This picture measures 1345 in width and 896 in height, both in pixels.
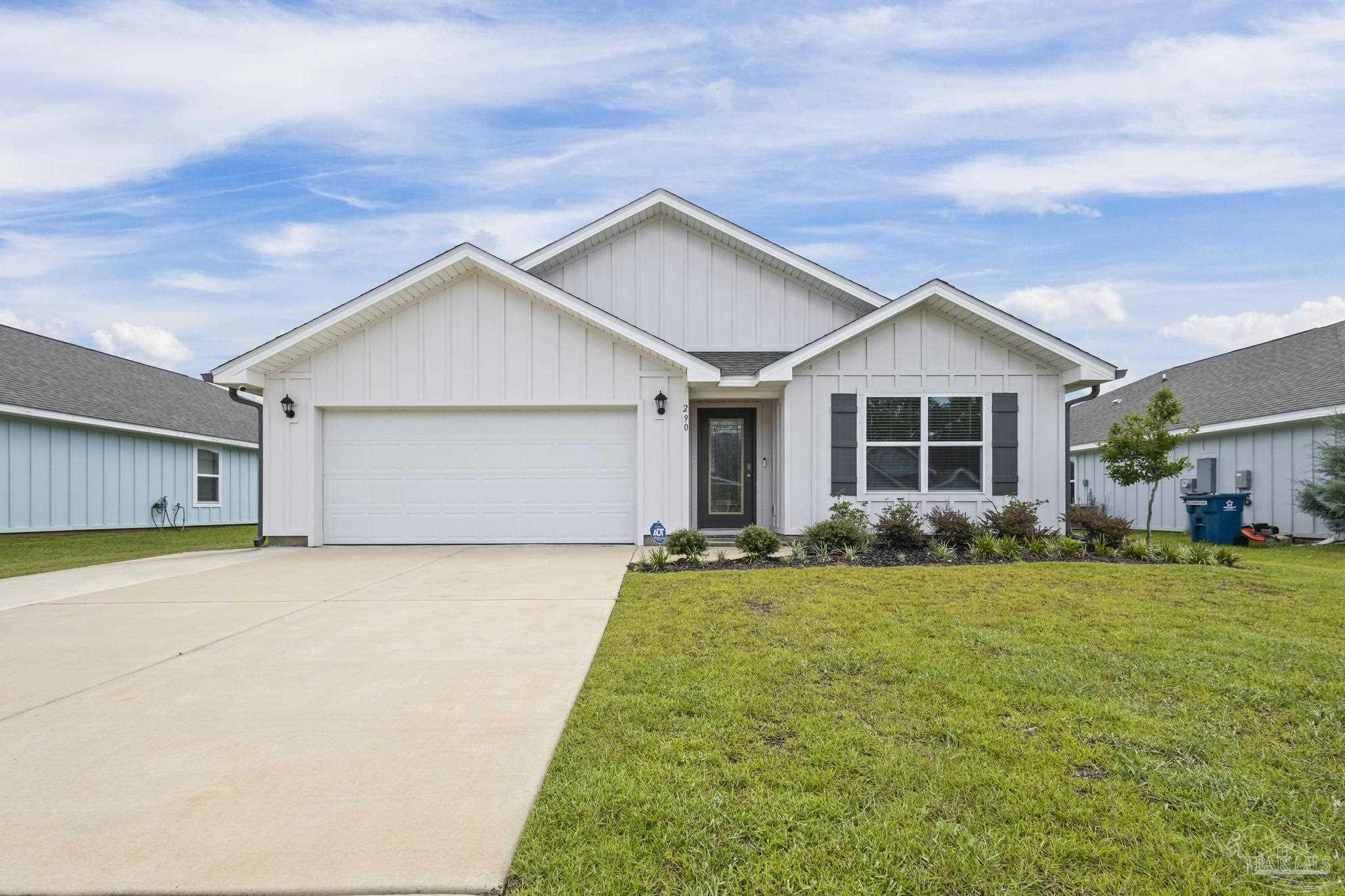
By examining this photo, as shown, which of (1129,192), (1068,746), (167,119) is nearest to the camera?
(1068,746)

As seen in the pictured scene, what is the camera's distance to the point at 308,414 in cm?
1104

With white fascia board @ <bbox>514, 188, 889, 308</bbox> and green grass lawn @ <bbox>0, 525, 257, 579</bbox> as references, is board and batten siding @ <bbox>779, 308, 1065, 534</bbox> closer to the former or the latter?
white fascia board @ <bbox>514, 188, 889, 308</bbox>

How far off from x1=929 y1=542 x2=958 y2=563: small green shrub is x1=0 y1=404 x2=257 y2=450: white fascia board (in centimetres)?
1698

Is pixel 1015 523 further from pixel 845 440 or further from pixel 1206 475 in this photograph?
pixel 1206 475

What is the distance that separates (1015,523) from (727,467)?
193 inches

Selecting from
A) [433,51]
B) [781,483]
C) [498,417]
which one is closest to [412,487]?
[498,417]

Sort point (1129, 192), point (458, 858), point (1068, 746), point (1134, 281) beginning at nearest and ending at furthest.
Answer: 1. point (458, 858)
2. point (1068, 746)
3. point (1129, 192)
4. point (1134, 281)

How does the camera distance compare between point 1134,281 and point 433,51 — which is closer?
point 433,51

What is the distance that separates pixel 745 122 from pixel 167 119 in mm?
11097

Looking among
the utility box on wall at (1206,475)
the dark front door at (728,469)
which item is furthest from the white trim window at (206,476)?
the utility box on wall at (1206,475)

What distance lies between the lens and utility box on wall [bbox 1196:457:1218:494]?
49.8 ft

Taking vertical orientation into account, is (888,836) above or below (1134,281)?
below

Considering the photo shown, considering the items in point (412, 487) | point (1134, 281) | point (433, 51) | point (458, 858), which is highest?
point (433, 51)

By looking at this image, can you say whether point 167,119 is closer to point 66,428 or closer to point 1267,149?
point 66,428
